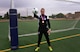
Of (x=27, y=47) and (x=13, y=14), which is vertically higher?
(x=13, y=14)

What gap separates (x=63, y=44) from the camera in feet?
30.1

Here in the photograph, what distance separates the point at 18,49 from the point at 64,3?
5.32 metres

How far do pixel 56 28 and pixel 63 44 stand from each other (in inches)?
139

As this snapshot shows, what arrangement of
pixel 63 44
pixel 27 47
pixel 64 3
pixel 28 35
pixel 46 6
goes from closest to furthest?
pixel 27 47
pixel 63 44
pixel 28 35
pixel 46 6
pixel 64 3

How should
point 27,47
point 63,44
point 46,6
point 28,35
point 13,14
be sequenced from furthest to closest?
point 46,6 → point 28,35 → point 63,44 → point 27,47 → point 13,14

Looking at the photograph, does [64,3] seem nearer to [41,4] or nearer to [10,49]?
[41,4]

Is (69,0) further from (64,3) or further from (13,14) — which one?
(13,14)

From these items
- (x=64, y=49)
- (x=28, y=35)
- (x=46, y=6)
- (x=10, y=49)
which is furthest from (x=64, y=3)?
(x=10, y=49)

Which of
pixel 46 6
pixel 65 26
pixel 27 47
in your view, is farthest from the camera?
pixel 65 26

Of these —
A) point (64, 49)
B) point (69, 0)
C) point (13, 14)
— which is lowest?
point (64, 49)

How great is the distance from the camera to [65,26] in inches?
529

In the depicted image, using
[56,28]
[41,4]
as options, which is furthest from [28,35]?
[56,28]

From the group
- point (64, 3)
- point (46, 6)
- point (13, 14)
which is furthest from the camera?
point (64, 3)

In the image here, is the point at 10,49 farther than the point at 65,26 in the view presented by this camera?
No
